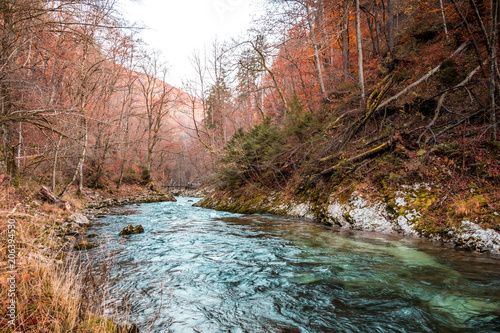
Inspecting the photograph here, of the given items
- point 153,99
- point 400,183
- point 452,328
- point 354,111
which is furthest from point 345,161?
point 153,99

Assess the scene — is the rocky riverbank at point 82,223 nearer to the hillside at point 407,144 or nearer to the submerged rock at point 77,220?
the submerged rock at point 77,220

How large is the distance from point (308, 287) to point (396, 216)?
374 cm

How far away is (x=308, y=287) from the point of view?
3389mm

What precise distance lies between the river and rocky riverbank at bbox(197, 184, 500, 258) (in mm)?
339

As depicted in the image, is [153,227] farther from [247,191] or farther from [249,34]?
[249,34]

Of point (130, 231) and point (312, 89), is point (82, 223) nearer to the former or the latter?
point (130, 231)

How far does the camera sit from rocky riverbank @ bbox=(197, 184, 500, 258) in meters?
4.34

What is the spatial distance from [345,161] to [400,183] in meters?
1.75

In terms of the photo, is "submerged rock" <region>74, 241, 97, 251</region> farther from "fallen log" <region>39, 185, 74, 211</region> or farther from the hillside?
the hillside

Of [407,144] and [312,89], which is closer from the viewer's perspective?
[407,144]

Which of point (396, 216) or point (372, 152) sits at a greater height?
point (372, 152)

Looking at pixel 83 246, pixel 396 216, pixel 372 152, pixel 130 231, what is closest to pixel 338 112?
pixel 372 152

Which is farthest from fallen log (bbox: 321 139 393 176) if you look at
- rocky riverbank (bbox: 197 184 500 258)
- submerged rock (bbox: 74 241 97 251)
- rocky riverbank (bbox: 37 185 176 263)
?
rocky riverbank (bbox: 37 185 176 263)

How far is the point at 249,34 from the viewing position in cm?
1281
